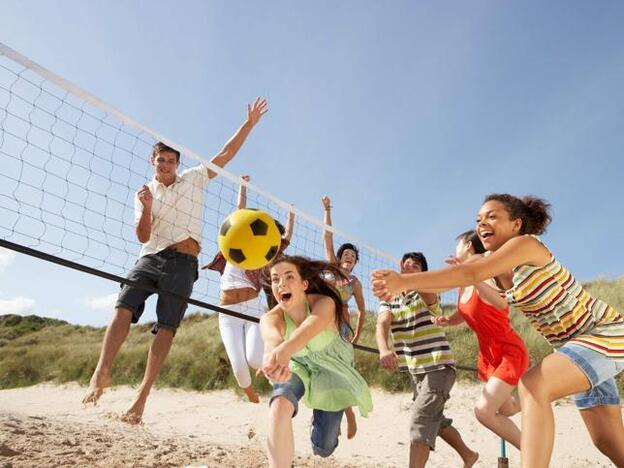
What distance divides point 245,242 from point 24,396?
37.9 feet

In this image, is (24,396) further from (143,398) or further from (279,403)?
(279,403)

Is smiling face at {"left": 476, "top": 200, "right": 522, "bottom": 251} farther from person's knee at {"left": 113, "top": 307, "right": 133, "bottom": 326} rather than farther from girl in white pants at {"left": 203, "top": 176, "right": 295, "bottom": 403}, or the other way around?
person's knee at {"left": 113, "top": 307, "right": 133, "bottom": 326}

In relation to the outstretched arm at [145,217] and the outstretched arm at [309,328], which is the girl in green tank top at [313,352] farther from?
the outstretched arm at [145,217]

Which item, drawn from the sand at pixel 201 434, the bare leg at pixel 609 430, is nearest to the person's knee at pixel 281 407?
the bare leg at pixel 609 430

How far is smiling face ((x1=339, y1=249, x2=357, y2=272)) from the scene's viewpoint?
5.55 m

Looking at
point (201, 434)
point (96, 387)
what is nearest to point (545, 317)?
point (96, 387)

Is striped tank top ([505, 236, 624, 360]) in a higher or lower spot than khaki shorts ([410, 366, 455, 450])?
higher

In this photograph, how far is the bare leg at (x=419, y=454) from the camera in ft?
12.1

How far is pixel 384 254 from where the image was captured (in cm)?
599

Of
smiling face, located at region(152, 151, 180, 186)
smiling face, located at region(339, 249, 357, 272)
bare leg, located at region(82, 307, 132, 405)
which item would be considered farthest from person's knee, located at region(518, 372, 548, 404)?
smiling face, located at region(339, 249, 357, 272)

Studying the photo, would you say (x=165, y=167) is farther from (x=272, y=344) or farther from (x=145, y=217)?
(x=272, y=344)

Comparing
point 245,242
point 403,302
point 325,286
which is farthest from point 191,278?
point 403,302

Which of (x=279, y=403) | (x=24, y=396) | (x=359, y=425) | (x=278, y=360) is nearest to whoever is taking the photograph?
(x=278, y=360)

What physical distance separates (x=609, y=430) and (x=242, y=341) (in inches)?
118
